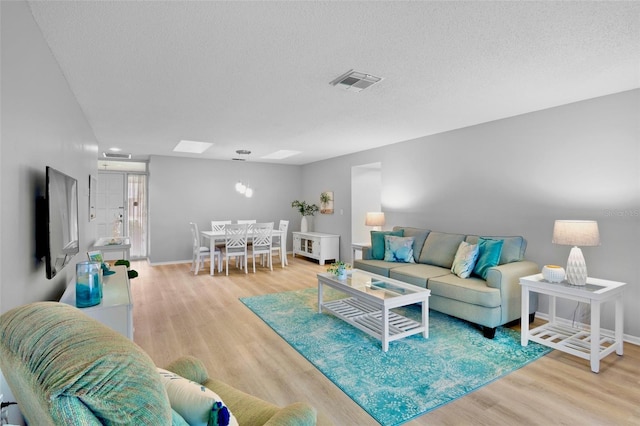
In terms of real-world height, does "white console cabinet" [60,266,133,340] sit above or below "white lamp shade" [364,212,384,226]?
below

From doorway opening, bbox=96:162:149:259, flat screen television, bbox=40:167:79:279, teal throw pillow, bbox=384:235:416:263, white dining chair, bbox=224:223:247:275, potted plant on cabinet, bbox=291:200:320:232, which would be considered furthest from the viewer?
potted plant on cabinet, bbox=291:200:320:232

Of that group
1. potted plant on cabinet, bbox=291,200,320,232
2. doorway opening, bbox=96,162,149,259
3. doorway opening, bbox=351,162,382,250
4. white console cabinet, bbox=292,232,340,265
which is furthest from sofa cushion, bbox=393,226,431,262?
doorway opening, bbox=96,162,149,259

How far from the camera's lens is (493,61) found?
2402 mm

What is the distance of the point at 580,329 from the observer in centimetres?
323

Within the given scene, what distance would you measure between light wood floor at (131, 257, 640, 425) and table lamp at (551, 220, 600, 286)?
0.69 metres

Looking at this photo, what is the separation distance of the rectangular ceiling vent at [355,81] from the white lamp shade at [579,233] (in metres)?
2.12

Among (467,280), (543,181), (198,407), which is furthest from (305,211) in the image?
(198,407)

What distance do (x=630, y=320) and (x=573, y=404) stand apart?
5.27ft

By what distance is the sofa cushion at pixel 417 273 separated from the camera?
3.65m

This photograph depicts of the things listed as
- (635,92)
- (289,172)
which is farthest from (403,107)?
(289,172)

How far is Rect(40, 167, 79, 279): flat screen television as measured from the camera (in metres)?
1.78

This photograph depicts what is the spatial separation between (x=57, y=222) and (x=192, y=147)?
4451mm

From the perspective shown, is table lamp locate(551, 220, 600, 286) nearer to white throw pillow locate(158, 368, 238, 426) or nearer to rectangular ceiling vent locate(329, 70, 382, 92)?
rectangular ceiling vent locate(329, 70, 382, 92)

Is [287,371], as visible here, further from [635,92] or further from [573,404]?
[635,92]
